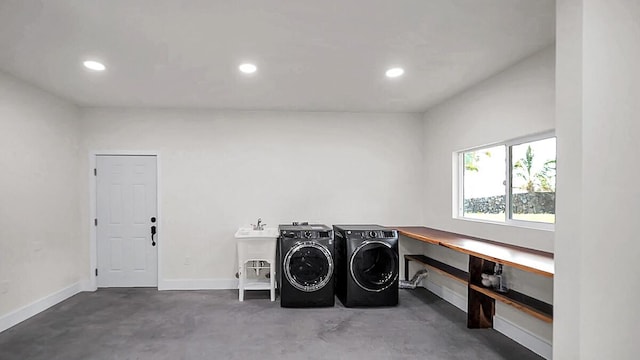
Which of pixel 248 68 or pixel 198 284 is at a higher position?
pixel 248 68

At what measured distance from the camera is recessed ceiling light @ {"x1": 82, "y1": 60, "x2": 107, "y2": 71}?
3431 millimetres

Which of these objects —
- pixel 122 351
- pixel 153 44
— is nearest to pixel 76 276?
pixel 122 351

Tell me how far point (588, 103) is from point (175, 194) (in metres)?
4.78

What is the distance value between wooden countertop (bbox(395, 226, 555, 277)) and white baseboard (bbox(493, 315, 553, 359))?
708 millimetres

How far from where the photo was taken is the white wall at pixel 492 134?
3.18 meters

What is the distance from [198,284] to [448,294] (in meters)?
3.25

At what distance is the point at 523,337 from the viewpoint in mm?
3381

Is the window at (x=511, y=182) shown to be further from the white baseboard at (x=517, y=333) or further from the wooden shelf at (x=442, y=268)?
the white baseboard at (x=517, y=333)

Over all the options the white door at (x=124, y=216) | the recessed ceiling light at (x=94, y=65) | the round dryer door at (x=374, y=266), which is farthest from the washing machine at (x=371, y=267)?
the recessed ceiling light at (x=94, y=65)

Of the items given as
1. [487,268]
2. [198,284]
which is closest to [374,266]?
[487,268]

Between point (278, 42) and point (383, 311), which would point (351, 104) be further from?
point (383, 311)

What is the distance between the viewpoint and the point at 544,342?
10.3 ft

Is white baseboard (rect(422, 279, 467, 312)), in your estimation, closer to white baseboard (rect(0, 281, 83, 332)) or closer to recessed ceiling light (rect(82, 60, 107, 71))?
recessed ceiling light (rect(82, 60, 107, 71))

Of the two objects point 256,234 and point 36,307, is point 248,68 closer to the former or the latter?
point 256,234
